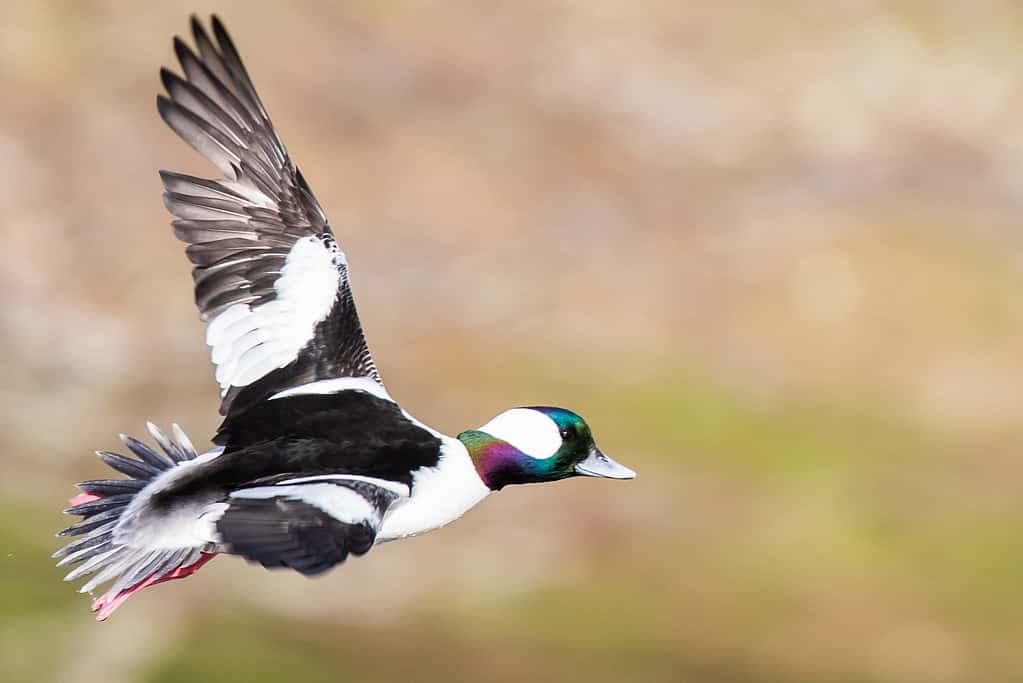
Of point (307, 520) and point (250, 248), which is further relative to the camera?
point (250, 248)

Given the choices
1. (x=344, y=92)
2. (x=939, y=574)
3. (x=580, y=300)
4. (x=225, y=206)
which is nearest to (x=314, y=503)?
(x=225, y=206)

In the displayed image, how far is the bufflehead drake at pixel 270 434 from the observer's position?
5426 mm

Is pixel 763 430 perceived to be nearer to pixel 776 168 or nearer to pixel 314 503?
pixel 776 168

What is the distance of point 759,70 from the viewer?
21438mm

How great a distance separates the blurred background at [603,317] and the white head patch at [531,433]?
21.2 ft

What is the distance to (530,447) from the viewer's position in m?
6.14

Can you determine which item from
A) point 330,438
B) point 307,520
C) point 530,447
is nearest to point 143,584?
point 330,438

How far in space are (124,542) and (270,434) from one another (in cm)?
63

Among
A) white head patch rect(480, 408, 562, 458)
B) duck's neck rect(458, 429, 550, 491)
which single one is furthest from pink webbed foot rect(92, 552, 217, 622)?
white head patch rect(480, 408, 562, 458)

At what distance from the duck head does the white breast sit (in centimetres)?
6

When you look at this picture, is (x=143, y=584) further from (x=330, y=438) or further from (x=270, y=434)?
(x=330, y=438)

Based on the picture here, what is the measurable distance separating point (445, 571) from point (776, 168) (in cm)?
830

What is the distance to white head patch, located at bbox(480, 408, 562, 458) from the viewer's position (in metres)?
6.14

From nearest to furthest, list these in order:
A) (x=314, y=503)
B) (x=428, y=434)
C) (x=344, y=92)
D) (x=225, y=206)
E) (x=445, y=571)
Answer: (x=314, y=503) → (x=428, y=434) → (x=225, y=206) → (x=445, y=571) → (x=344, y=92)
